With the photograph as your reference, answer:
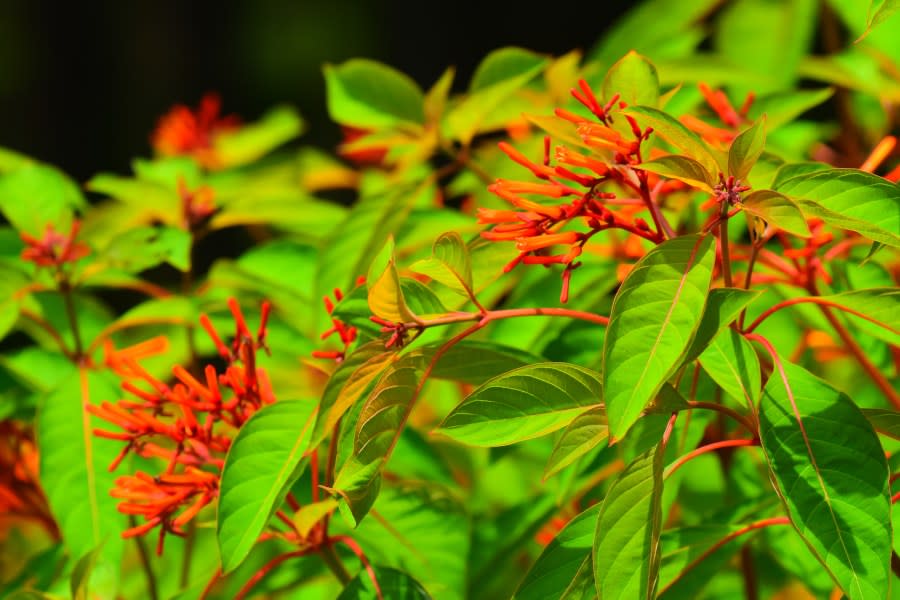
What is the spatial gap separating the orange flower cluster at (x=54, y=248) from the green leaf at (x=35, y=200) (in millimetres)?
29

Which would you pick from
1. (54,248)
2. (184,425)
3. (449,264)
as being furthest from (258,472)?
(54,248)

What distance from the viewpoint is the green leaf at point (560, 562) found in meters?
0.76

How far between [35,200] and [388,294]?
0.74 metres

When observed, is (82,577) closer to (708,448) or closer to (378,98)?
(708,448)

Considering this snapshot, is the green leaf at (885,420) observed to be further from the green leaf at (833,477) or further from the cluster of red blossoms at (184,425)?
the cluster of red blossoms at (184,425)

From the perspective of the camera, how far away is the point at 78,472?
1.04 meters

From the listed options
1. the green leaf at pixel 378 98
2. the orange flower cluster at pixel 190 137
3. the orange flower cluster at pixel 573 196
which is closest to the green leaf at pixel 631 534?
the orange flower cluster at pixel 573 196

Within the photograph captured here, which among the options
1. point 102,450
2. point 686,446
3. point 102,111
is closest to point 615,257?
point 686,446

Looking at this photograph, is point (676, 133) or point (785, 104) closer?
point (676, 133)

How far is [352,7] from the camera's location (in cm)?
486

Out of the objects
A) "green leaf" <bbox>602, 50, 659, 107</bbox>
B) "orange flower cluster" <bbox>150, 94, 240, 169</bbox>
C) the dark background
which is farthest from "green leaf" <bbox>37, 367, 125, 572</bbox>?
the dark background

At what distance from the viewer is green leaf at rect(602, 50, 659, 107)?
0.83 m

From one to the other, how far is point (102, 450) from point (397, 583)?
0.38 m

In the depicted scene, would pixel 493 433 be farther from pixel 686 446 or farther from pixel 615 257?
pixel 615 257
